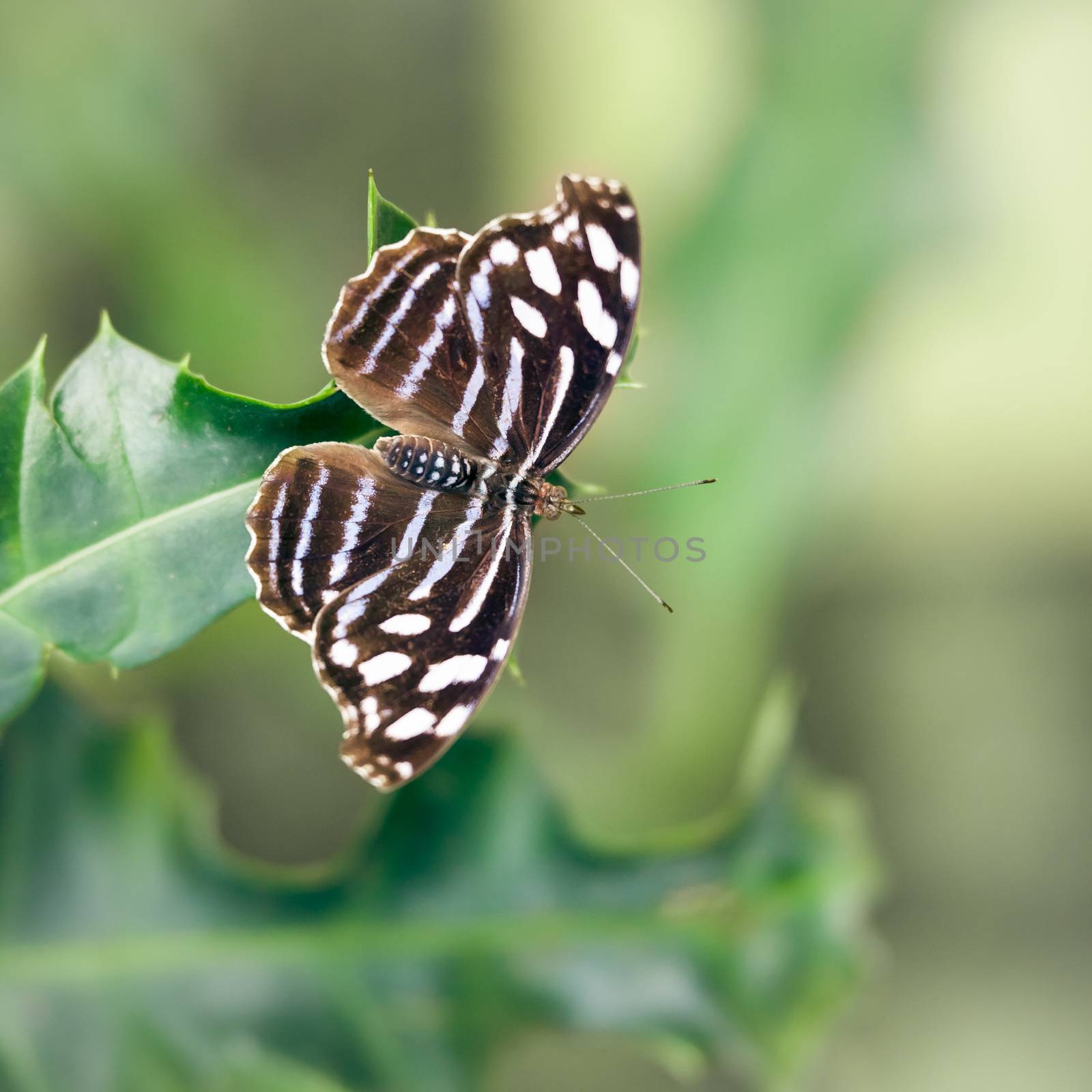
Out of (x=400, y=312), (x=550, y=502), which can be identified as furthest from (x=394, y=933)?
(x=400, y=312)

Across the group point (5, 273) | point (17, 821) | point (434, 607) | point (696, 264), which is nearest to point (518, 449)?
point (434, 607)

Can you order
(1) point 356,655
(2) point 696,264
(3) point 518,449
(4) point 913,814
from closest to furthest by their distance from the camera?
(1) point 356,655
(3) point 518,449
(2) point 696,264
(4) point 913,814

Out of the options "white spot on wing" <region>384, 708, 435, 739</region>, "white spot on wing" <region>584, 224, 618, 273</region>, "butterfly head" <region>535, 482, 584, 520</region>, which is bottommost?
"white spot on wing" <region>384, 708, 435, 739</region>

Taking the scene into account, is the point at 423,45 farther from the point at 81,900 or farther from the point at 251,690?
the point at 81,900

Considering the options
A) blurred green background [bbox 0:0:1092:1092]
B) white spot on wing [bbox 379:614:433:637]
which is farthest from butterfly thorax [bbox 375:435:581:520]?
blurred green background [bbox 0:0:1092:1092]

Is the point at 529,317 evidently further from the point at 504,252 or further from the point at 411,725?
the point at 411,725

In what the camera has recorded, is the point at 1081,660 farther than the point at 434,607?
Yes

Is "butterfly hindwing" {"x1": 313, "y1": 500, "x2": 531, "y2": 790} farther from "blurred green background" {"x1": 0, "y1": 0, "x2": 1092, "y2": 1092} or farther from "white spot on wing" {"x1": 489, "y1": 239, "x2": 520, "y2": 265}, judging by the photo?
"blurred green background" {"x1": 0, "y1": 0, "x2": 1092, "y2": 1092}
